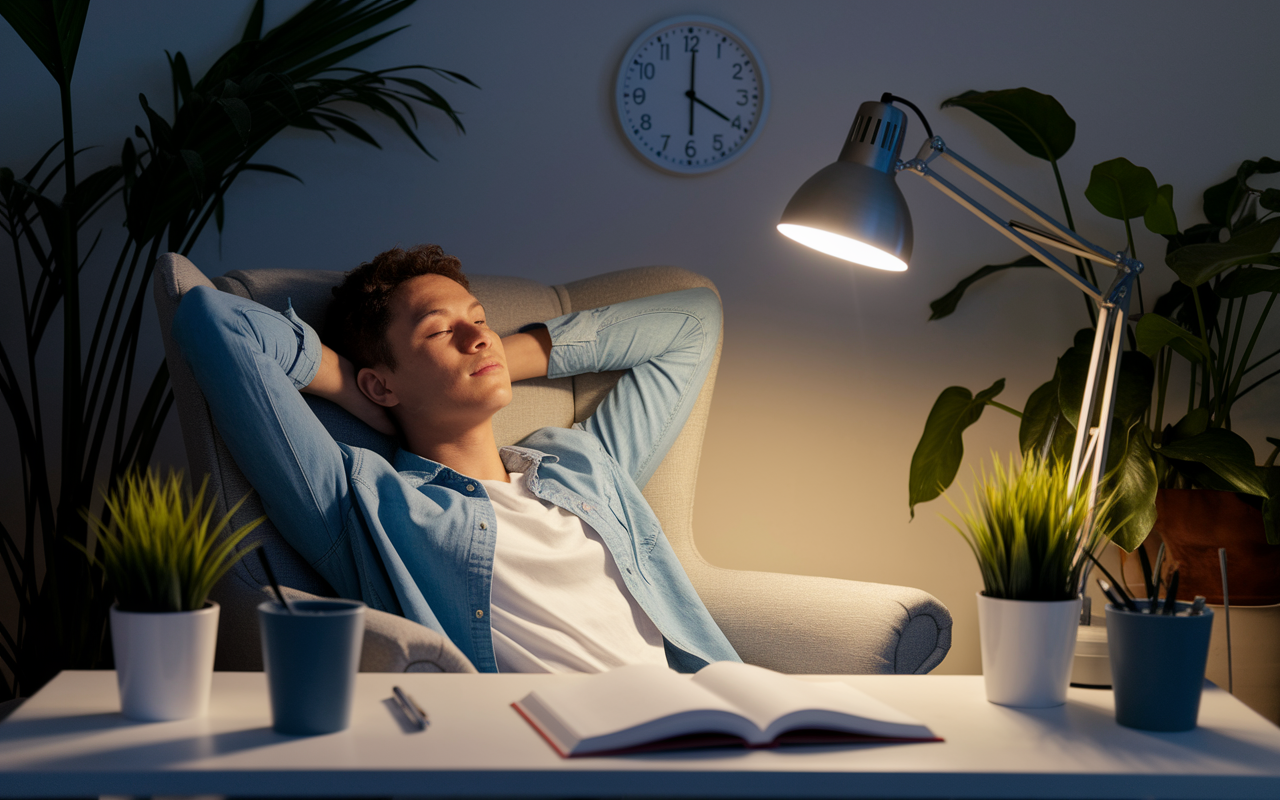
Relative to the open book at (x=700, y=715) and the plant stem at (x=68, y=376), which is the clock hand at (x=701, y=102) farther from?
the open book at (x=700, y=715)

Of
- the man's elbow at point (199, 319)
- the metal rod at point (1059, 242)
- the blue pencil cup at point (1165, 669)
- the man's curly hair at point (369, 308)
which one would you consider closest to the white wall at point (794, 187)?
the man's curly hair at point (369, 308)

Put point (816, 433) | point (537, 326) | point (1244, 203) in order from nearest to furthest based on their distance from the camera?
point (537, 326)
point (1244, 203)
point (816, 433)

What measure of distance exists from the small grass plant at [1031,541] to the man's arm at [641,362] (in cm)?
93

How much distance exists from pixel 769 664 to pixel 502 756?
0.93 m

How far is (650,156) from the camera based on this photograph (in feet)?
7.86

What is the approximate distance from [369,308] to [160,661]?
903 mm

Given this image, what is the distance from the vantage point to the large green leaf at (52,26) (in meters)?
1.58

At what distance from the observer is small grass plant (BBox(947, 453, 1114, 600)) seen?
0.90 m

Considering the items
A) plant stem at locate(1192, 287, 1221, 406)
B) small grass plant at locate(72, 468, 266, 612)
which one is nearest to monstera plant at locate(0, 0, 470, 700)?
small grass plant at locate(72, 468, 266, 612)

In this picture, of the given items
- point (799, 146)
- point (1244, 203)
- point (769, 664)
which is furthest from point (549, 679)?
point (1244, 203)

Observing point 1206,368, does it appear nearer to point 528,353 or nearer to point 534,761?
point 528,353

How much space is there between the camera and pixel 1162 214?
2.09m

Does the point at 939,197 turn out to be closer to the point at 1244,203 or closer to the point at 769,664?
the point at 1244,203

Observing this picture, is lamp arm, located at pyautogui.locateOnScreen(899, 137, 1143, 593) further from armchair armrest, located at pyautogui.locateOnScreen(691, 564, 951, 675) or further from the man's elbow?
the man's elbow
